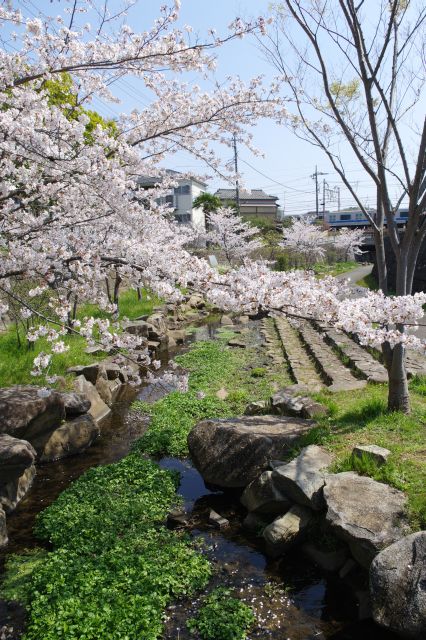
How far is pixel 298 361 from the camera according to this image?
39.3 ft

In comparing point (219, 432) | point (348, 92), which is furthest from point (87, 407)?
point (348, 92)

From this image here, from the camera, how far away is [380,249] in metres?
7.20

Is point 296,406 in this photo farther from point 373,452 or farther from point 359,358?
point 359,358

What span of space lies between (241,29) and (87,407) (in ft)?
20.0

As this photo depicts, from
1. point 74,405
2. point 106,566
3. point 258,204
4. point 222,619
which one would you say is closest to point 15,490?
point 74,405

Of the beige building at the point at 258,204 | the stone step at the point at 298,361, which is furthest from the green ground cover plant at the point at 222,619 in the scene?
the beige building at the point at 258,204

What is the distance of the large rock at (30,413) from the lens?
6.87m

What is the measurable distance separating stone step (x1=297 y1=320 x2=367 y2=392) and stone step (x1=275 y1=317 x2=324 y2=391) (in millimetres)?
188

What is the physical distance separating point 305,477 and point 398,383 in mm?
2216

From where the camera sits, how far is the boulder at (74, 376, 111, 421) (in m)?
8.87

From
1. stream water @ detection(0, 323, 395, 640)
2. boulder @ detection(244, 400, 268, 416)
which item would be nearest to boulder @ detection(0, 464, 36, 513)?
stream water @ detection(0, 323, 395, 640)

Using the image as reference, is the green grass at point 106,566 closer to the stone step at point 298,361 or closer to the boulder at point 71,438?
the boulder at point 71,438

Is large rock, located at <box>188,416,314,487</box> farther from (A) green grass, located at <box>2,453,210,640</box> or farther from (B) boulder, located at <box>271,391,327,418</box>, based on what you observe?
(A) green grass, located at <box>2,453,210,640</box>

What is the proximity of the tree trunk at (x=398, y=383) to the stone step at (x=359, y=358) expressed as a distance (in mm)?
1157
